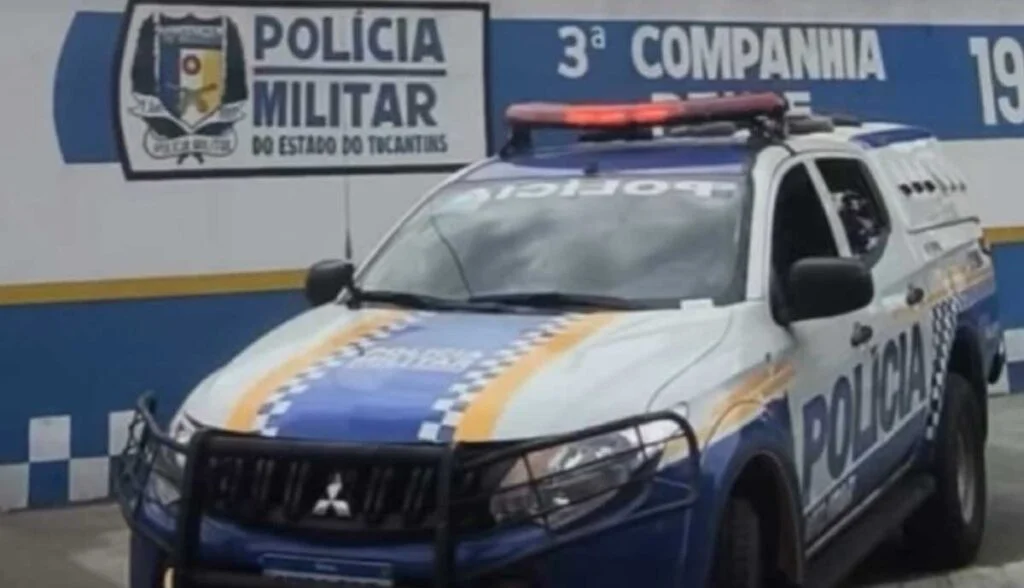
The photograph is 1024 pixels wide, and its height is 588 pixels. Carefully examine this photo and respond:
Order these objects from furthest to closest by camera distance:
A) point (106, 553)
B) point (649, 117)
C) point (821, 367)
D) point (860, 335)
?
point (106, 553)
point (649, 117)
point (860, 335)
point (821, 367)

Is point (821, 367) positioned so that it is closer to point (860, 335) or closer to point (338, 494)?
point (860, 335)

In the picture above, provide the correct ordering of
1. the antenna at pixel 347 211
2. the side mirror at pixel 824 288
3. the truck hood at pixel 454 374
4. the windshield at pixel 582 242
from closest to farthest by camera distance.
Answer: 1. the truck hood at pixel 454 374
2. the side mirror at pixel 824 288
3. the windshield at pixel 582 242
4. the antenna at pixel 347 211

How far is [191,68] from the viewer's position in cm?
998

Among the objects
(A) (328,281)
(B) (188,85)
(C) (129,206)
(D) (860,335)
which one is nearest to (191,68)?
(B) (188,85)

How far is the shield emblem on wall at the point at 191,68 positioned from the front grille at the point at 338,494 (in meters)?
4.68

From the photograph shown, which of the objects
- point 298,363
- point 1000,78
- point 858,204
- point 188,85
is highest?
point 1000,78

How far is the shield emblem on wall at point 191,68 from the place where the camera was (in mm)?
9906

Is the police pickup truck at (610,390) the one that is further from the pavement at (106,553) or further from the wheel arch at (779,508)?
the pavement at (106,553)

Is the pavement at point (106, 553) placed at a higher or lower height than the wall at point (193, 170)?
lower

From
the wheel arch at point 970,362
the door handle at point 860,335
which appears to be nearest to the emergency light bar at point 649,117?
the door handle at point 860,335

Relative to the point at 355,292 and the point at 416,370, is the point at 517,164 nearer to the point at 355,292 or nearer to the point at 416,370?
the point at 355,292

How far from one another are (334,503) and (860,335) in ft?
7.67

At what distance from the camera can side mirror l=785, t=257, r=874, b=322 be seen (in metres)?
6.32

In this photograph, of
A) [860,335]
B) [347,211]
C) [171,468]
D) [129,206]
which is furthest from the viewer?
[347,211]
